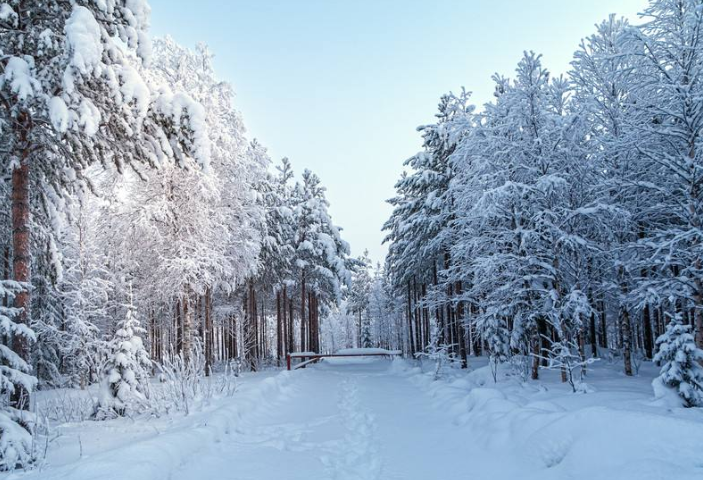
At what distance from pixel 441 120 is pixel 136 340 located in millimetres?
16811

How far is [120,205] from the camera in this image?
15453 millimetres

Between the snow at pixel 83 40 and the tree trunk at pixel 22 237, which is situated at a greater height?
the snow at pixel 83 40

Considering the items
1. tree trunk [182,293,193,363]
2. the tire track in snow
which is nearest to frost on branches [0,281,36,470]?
the tire track in snow

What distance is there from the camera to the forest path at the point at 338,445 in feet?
17.9

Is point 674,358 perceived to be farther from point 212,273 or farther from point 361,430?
point 212,273

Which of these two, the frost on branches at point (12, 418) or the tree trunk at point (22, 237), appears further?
the tree trunk at point (22, 237)

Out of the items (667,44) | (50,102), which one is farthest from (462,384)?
(50,102)

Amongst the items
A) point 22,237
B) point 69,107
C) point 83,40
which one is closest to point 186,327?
point 22,237

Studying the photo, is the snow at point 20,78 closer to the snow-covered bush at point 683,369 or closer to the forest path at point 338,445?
the forest path at point 338,445

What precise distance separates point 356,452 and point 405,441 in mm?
978

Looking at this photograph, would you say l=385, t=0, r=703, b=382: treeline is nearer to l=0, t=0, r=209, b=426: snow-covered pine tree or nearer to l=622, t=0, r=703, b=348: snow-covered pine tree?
l=622, t=0, r=703, b=348: snow-covered pine tree

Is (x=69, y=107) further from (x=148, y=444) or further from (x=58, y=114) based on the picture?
(x=148, y=444)

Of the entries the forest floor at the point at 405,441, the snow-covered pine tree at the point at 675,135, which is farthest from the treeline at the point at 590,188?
the forest floor at the point at 405,441

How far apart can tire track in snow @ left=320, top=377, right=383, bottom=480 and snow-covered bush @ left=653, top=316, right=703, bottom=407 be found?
15.3 feet
